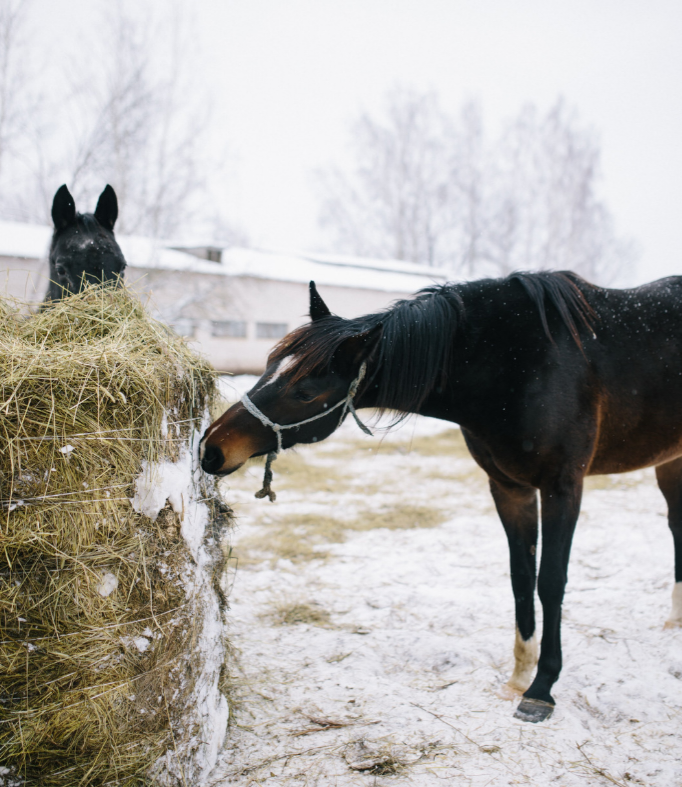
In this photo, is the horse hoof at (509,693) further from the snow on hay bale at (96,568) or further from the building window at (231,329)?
the building window at (231,329)

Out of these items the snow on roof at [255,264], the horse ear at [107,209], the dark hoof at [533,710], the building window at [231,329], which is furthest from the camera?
the building window at [231,329]

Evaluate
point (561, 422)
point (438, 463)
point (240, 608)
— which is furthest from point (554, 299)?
point (438, 463)

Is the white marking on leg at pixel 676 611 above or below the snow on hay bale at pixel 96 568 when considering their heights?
below

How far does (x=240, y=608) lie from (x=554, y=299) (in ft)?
8.60

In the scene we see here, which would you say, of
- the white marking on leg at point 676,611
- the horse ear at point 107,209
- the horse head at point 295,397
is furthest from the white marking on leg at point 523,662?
the horse ear at point 107,209

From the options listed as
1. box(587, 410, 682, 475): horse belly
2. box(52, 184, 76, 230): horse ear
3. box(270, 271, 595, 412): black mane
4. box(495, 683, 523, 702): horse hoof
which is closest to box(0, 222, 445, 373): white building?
box(52, 184, 76, 230): horse ear

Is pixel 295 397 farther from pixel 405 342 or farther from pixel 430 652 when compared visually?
pixel 430 652

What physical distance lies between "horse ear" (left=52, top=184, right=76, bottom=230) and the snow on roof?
443 centimetres

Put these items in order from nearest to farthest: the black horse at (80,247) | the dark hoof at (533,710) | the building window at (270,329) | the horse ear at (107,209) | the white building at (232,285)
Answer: the dark hoof at (533,710)
the black horse at (80,247)
the horse ear at (107,209)
the white building at (232,285)
the building window at (270,329)

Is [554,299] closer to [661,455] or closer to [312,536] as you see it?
[661,455]

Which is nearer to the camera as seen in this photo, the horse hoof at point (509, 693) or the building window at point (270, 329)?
the horse hoof at point (509, 693)

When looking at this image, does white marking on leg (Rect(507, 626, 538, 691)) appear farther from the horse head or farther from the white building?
the white building

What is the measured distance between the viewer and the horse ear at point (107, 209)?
318cm

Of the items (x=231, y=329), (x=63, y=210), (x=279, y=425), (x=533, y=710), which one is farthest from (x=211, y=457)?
(x=231, y=329)
